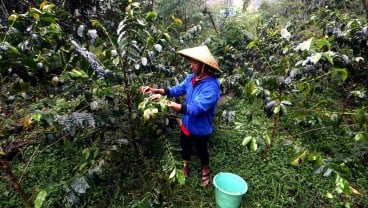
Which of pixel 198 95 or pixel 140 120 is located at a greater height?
pixel 198 95

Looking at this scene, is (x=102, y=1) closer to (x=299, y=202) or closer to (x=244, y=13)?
(x=299, y=202)

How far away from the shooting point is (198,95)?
97.7 inches

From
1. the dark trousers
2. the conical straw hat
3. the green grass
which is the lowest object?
the green grass

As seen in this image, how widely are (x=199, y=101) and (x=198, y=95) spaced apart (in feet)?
0.34

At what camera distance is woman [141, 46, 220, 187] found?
2.38 meters

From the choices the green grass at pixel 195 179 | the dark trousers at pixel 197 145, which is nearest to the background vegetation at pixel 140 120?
the green grass at pixel 195 179

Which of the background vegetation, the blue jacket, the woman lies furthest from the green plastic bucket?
the blue jacket

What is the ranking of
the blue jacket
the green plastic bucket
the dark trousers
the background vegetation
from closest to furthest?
the background vegetation → the blue jacket → the green plastic bucket → the dark trousers

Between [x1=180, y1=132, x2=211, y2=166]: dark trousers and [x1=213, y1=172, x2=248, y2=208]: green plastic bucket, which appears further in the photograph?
[x1=180, y1=132, x2=211, y2=166]: dark trousers

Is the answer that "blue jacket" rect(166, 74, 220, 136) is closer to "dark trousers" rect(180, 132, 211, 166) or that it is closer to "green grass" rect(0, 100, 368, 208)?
"dark trousers" rect(180, 132, 211, 166)

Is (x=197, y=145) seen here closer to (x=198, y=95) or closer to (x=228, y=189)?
(x=228, y=189)

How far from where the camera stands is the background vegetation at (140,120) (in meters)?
1.95

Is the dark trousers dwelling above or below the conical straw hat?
below

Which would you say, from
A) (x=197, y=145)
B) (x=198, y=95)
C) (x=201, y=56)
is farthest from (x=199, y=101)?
(x=197, y=145)
